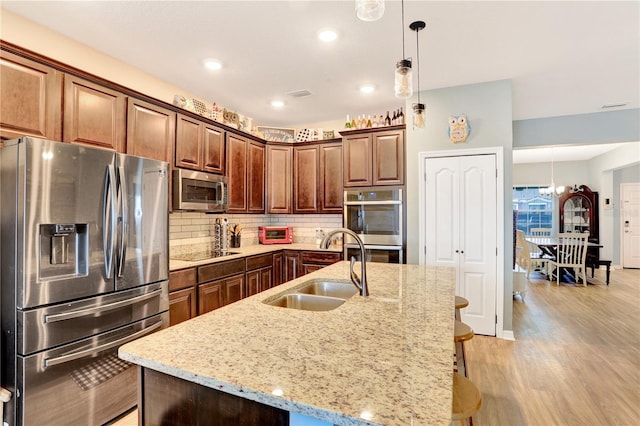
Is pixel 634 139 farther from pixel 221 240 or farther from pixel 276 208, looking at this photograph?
pixel 221 240

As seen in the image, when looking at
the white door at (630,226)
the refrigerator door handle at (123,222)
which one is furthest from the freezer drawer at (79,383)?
the white door at (630,226)

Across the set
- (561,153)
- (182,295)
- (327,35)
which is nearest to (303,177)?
(327,35)

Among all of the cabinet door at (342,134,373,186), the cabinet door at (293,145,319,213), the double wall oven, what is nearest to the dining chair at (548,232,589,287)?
the double wall oven

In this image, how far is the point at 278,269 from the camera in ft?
13.5

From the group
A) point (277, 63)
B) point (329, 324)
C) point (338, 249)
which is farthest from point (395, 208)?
point (329, 324)

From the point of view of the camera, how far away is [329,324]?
4.04ft

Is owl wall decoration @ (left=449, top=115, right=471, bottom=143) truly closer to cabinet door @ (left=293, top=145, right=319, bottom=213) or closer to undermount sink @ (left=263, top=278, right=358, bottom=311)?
cabinet door @ (left=293, top=145, right=319, bottom=213)

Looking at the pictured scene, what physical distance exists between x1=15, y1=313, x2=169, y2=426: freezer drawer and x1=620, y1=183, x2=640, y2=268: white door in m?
10.3

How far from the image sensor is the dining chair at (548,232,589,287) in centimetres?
597

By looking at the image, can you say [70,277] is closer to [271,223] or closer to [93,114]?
[93,114]

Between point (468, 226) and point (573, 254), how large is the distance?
4.24m

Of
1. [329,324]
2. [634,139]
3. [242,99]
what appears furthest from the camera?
[634,139]

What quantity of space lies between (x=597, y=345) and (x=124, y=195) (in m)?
4.56

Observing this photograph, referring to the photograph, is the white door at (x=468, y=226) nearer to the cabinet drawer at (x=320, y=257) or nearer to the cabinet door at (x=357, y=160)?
the cabinet door at (x=357, y=160)
